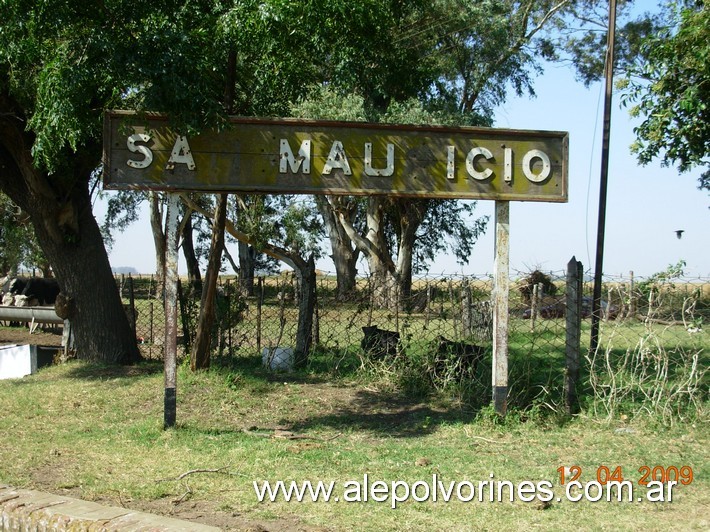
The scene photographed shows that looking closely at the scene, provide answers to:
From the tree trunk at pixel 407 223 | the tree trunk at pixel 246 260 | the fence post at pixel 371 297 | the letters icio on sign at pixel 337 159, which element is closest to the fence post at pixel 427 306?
the fence post at pixel 371 297

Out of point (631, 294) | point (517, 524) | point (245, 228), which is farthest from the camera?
point (245, 228)

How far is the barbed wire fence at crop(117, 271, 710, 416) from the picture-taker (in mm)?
7492

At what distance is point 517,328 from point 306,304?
3122 mm

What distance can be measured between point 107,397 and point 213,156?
3.50 m

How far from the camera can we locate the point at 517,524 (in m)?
4.85

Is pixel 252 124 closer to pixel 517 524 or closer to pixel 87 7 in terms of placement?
pixel 87 7

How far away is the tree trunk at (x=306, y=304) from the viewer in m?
10.8

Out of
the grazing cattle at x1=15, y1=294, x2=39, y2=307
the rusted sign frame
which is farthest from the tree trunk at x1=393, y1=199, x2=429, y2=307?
the rusted sign frame

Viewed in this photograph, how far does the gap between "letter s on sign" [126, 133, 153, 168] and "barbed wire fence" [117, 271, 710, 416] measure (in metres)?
3.73

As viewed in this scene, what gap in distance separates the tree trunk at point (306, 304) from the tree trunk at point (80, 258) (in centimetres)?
268

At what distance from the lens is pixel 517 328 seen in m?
10.9

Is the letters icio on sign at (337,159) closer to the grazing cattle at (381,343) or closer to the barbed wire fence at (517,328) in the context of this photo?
the barbed wire fence at (517,328)

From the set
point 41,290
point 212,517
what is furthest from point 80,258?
point 41,290

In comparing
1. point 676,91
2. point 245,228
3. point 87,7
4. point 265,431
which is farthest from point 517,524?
point 245,228
